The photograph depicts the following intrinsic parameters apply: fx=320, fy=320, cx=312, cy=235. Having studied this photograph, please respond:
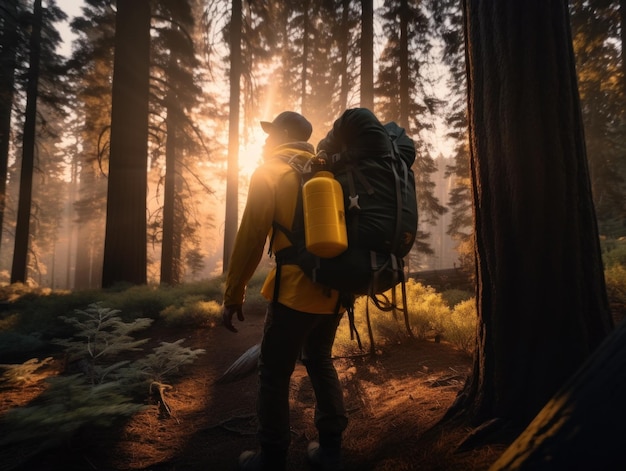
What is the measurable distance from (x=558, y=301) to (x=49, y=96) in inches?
703

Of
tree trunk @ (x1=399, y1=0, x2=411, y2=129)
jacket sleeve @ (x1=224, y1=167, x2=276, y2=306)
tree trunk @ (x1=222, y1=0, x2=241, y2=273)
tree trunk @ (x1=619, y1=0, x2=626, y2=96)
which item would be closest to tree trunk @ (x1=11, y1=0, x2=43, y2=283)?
tree trunk @ (x1=222, y1=0, x2=241, y2=273)

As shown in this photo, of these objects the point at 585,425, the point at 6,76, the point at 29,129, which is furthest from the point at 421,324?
the point at 29,129

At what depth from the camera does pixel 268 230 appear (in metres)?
2.08

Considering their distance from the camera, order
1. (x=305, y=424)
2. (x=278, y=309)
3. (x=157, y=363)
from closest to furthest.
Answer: (x=278, y=309) → (x=305, y=424) → (x=157, y=363)

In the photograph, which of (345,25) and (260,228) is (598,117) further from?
(260,228)

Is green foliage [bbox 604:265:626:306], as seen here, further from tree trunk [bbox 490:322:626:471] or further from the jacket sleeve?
the jacket sleeve

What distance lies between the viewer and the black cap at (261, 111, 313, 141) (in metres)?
2.38

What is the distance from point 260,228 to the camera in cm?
204

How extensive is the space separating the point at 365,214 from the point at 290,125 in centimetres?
101

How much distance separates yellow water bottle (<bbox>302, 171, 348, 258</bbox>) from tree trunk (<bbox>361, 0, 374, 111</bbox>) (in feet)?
29.5

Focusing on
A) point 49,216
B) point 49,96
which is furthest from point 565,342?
point 49,216

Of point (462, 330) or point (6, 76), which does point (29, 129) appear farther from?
point (462, 330)

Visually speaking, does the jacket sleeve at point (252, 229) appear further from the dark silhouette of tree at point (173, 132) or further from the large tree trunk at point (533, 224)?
the dark silhouette of tree at point (173, 132)

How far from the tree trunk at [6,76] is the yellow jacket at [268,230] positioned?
15.3m
